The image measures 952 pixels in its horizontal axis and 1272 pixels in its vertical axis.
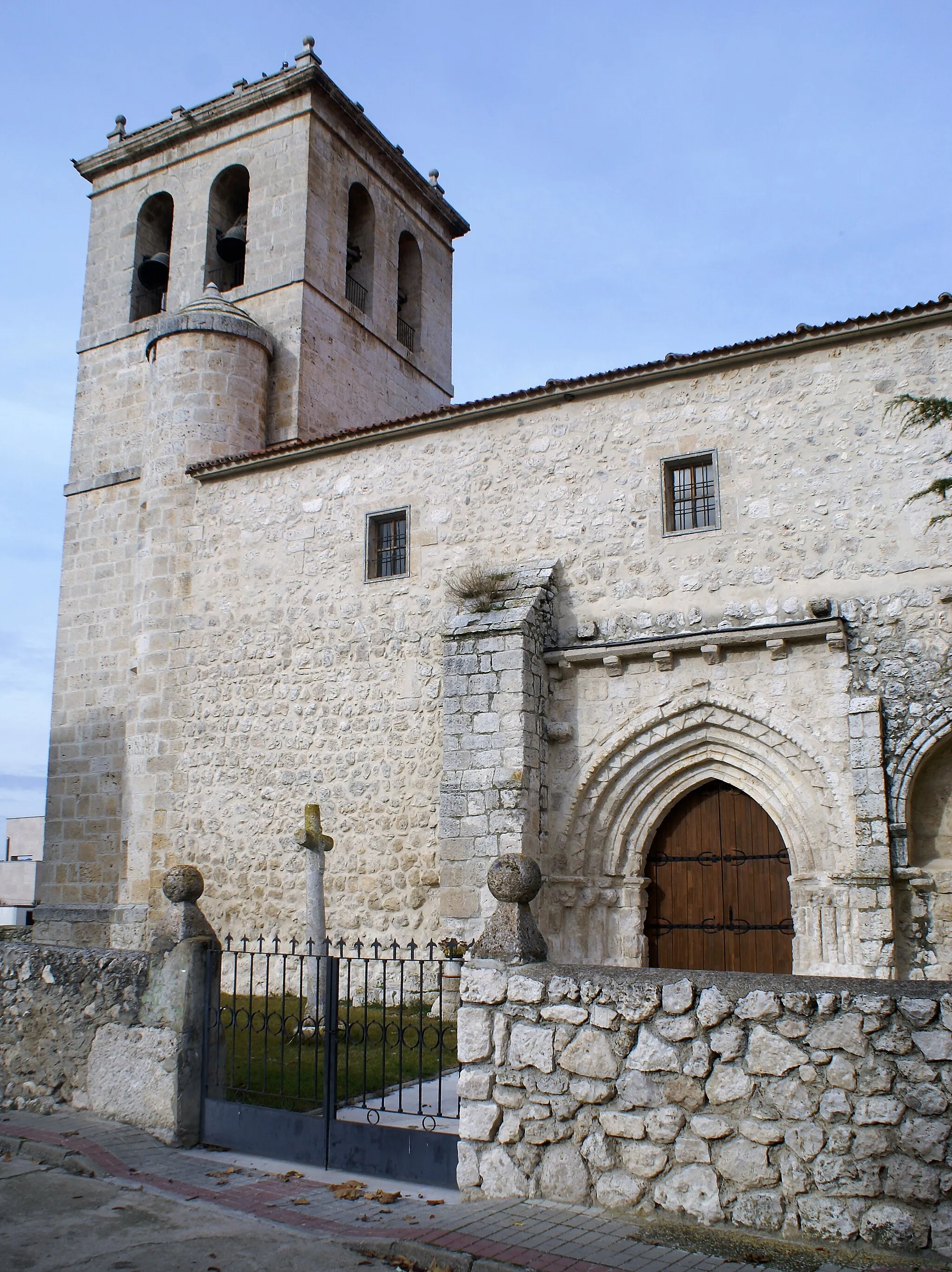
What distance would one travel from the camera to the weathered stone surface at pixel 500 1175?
17.1 ft

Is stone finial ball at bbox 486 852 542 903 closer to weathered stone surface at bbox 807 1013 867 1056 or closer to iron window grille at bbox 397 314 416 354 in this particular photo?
weathered stone surface at bbox 807 1013 867 1056

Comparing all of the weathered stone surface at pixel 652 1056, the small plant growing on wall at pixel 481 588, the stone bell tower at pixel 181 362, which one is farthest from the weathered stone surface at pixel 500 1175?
the stone bell tower at pixel 181 362

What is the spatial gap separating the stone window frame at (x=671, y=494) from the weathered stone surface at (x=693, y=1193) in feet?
22.5

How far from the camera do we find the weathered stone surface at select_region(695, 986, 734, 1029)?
15.6 feet

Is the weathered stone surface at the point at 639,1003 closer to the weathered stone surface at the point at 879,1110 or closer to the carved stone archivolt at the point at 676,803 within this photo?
the weathered stone surface at the point at 879,1110

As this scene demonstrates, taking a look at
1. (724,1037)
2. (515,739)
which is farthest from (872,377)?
(724,1037)

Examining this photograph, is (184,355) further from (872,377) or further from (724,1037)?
(724,1037)

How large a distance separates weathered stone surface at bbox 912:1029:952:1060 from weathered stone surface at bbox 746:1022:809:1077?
0.47 m

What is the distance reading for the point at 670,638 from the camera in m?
10.2

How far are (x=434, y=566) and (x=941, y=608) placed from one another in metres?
5.29

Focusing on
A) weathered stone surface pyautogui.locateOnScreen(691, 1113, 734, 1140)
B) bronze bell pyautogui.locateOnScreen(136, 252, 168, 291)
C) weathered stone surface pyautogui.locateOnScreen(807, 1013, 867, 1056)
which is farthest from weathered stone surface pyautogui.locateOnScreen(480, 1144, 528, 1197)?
bronze bell pyautogui.locateOnScreen(136, 252, 168, 291)

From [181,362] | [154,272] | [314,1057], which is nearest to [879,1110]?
[314,1057]

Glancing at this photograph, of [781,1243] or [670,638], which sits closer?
[781,1243]

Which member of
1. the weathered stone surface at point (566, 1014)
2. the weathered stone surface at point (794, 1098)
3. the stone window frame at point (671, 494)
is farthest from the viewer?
the stone window frame at point (671, 494)
